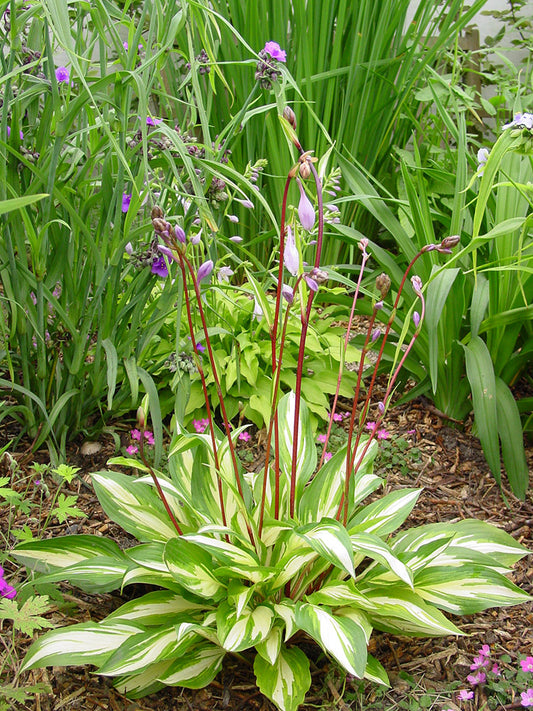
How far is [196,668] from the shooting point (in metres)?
1.16

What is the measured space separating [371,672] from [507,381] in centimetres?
105

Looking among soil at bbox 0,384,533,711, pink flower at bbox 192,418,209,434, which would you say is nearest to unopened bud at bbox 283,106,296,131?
soil at bbox 0,384,533,711

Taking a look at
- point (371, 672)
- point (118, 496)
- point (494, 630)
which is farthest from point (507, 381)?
point (118, 496)

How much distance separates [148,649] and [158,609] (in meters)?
0.13

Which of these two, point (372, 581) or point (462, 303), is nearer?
point (372, 581)

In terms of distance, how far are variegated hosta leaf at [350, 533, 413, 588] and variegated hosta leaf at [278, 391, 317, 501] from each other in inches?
10.0

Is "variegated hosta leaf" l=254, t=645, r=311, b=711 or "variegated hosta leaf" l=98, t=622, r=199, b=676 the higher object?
"variegated hosta leaf" l=98, t=622, r=199, b=676

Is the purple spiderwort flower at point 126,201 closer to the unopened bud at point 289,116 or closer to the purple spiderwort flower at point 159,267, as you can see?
the purple spiderwort flower at point 159,267

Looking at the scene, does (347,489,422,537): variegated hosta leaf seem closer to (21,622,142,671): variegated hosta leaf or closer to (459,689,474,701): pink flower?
(459,689,474,701): pink flower

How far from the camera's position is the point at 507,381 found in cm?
191

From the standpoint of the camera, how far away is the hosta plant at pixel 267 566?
3.45 ft

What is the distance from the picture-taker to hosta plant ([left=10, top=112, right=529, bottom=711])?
1.05 metres

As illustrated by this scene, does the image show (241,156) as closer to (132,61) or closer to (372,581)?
(132,61)

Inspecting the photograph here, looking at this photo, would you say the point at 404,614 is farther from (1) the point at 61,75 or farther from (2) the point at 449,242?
(1) the point at 61,75
